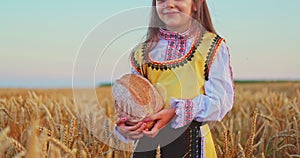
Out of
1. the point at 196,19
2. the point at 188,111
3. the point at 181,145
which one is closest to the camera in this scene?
the point at 188,111

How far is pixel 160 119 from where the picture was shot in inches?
52.6

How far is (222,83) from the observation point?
147cm

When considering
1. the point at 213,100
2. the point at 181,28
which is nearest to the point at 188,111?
the point at 213,100

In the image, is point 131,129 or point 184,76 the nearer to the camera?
point 131,129

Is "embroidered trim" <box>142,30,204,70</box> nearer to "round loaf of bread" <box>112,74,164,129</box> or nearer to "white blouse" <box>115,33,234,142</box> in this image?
"white blouse" <box>115,33,234,142</box>

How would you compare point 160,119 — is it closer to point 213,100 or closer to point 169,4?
point 213,100

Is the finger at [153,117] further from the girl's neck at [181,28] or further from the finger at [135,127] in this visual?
the girl's neck at [181,28]

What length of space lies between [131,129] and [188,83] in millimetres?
298

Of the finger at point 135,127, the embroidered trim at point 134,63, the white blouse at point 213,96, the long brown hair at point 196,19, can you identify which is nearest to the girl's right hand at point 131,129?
Result: the finger at point 135,127

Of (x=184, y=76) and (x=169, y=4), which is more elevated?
(x=169, y=4)

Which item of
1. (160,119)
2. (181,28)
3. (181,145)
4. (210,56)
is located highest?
(181,28)

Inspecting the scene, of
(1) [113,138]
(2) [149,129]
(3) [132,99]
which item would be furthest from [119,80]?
(1) [113,138]

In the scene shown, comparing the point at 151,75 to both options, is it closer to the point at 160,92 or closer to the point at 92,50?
the point at 160,92

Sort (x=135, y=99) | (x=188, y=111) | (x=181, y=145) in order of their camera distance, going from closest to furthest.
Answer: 1. (x=135, y=99)
2. (x=188, y=111)
3. (x=181, y=145)
